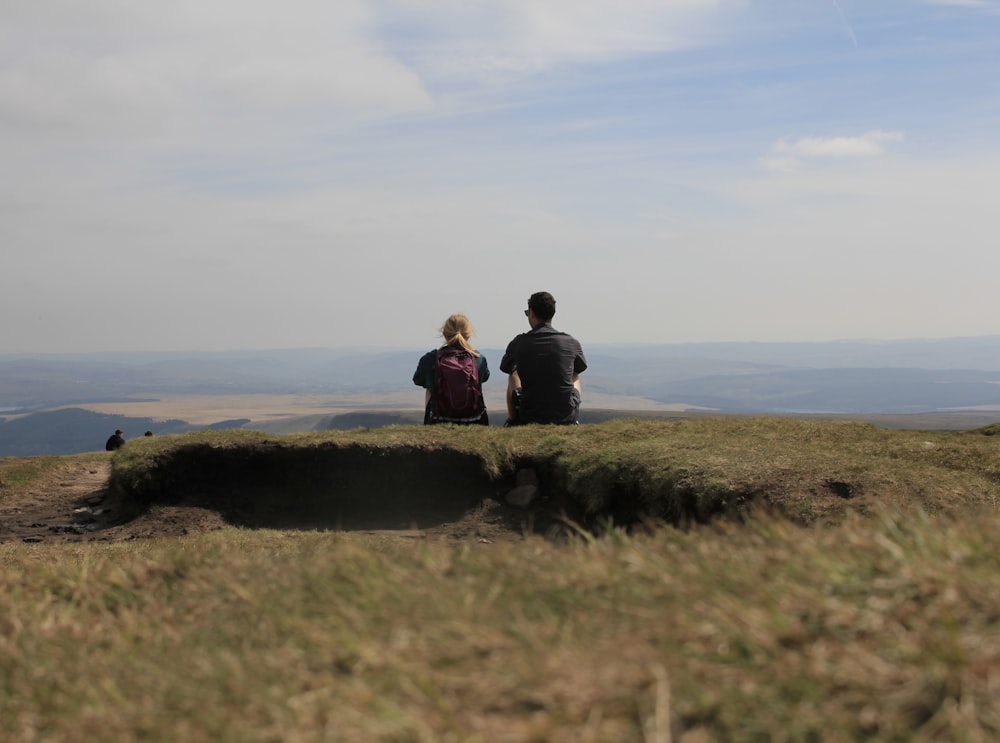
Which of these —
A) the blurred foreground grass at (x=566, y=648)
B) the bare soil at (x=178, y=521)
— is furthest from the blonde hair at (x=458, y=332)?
the blurred foreground grass at (x=566, y=648)

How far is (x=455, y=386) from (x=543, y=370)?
178 cm

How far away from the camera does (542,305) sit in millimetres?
17734

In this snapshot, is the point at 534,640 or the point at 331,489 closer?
the point at 534,640

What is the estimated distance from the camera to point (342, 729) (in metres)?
3.45

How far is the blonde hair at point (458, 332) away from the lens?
1758 centimetres

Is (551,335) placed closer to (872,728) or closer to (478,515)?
(478,515)

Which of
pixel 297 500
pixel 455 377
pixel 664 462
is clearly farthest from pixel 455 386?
pixel 664 462

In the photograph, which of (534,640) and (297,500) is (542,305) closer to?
(297,500)

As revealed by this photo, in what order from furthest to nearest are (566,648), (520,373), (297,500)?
(520,373), (297,500), (566,648)

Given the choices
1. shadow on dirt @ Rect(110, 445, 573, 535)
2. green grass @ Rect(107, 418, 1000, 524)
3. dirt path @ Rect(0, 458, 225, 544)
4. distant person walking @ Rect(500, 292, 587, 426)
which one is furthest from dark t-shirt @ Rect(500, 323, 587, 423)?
dirt path @ Rect(0, 458, 225, 544)

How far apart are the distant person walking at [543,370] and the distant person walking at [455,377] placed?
0.65 m

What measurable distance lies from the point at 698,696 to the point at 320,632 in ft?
6.48

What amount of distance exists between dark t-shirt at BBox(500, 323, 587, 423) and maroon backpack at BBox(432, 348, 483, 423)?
0.72 meters

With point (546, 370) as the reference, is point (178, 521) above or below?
below
